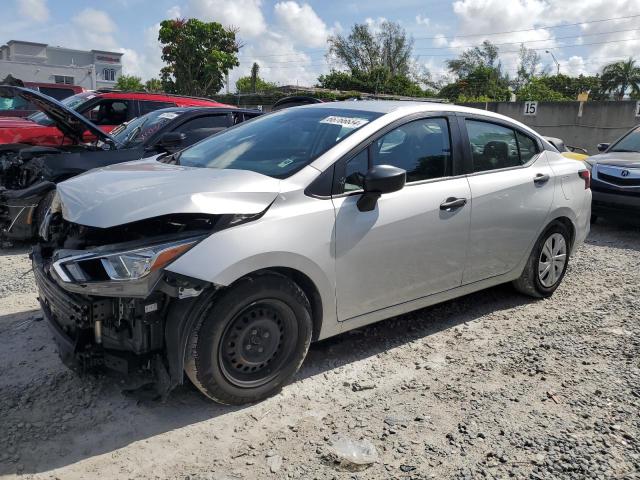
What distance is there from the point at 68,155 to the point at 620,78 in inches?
2406

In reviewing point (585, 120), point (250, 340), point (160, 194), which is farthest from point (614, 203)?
point (585, 120)

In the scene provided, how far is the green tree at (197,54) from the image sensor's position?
3844cm

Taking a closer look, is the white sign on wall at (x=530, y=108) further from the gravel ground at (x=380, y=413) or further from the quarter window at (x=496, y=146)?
the gravel ground at (x=380, y=413)

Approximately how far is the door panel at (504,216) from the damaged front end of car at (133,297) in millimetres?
2033

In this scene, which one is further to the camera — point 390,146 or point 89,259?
point 390,146

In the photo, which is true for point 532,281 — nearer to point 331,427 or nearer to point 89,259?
point 331,427

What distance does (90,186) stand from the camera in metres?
3.27

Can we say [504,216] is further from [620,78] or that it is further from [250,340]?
[620,78]

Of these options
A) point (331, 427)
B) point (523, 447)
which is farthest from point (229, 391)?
point (523, 447)

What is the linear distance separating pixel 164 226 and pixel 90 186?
2.29 ft

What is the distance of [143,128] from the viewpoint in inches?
286

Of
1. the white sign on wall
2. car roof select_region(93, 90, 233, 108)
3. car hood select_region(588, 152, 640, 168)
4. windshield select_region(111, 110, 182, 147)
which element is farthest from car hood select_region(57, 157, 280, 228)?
the white sign on wall

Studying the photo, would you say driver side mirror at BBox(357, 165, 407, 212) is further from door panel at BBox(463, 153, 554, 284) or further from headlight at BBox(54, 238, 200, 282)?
headlight at BBox(54, 238, 200, 282)

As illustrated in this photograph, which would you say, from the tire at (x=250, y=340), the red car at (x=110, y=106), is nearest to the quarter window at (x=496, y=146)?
the tire at (x=250, y=340)
